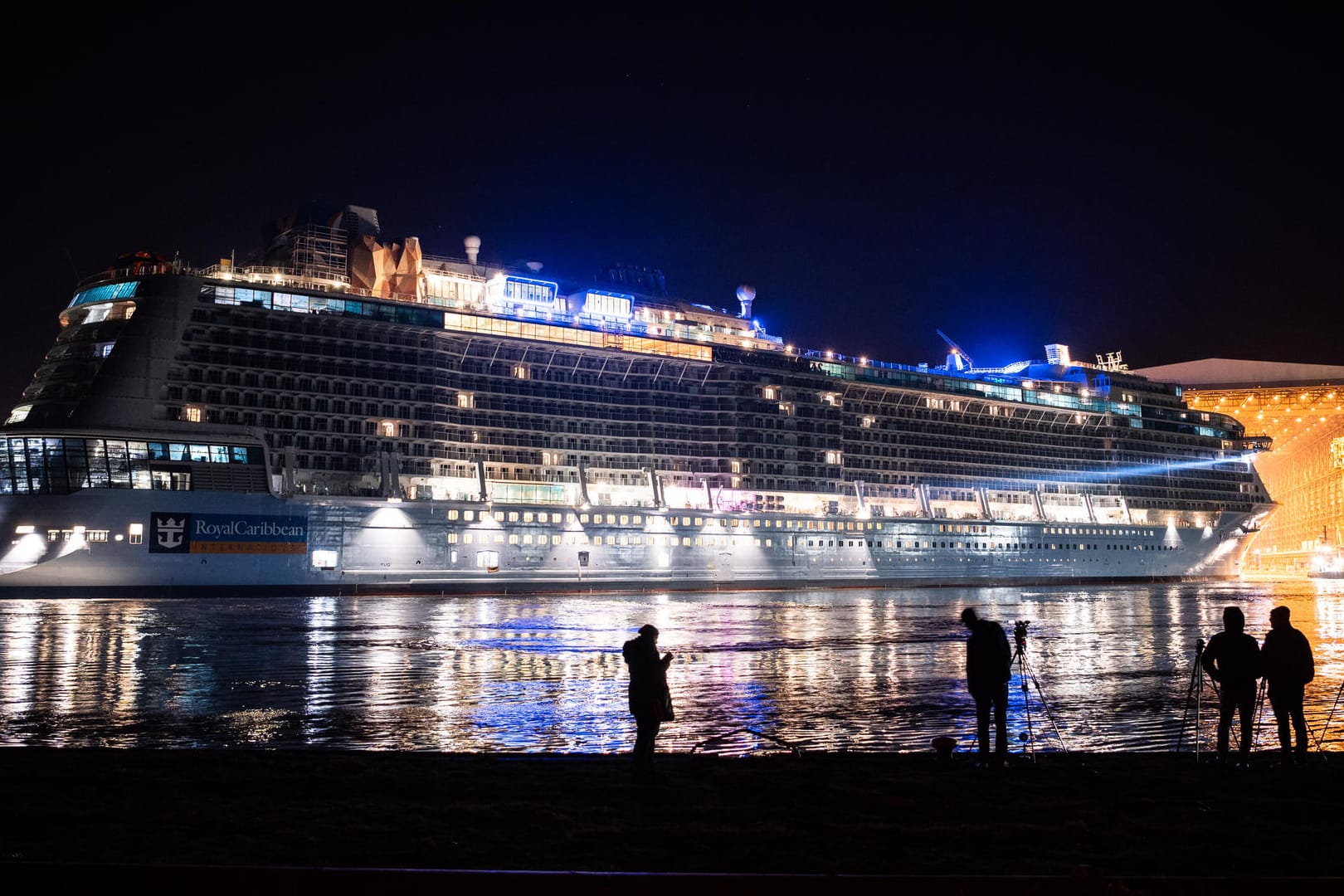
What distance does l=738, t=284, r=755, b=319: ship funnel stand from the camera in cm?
11000

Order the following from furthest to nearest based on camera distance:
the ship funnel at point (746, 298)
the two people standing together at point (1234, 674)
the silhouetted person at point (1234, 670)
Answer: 1. the ship funnel at point (746, 298)
2. the silhouetted person at point (1234, 670)
3. the two people standing together at point (1234, 674)

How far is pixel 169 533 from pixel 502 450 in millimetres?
27116

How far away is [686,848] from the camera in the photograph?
8.88m

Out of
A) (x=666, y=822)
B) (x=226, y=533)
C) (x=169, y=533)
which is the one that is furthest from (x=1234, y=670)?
(x=226, y=533)

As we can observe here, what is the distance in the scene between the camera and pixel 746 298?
110250 mm

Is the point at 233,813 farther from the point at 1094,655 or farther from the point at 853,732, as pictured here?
the point at 1094,655

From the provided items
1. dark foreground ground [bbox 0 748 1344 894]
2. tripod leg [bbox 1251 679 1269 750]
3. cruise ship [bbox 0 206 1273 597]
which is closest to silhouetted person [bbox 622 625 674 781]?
dark foreground ground [bbox 0 748 1344 894]

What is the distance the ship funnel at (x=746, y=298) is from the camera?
4331 inches

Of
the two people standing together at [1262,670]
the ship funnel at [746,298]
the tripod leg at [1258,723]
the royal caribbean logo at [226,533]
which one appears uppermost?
the ship funnel at [746,298]

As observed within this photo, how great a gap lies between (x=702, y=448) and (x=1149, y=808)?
283 ft

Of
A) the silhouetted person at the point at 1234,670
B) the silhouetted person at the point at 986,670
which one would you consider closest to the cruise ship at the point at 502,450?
the silhouetted person at the point at 986,670

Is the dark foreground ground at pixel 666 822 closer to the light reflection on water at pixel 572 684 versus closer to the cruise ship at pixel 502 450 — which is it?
the light reflection on water at pixel 572 684

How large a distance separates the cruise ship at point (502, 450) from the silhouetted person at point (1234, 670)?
62661 mm

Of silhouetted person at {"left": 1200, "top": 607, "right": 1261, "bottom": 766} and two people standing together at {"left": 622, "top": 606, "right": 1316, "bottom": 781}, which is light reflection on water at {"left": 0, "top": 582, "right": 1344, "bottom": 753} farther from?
two people standing together at {"left": 622, "top": 606, "right": 1316, "bottom": 781}
